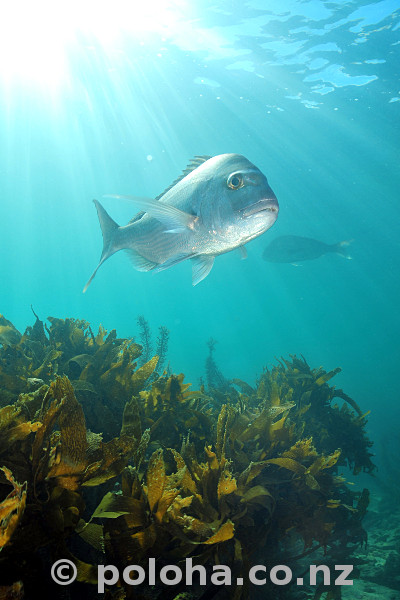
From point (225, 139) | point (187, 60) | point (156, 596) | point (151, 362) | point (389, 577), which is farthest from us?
point (225, 139)

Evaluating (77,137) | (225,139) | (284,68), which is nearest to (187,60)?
(284,68)

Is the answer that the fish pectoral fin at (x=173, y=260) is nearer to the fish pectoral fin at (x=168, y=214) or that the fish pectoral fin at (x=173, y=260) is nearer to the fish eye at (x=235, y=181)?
the fish pectoral fin at (x=168, y=214)

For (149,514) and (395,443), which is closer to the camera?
(149,514)

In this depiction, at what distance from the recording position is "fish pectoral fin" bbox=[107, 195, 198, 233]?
5.78ft

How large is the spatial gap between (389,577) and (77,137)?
2767 cm

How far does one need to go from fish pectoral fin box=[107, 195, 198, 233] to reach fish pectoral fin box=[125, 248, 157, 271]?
1.66ft

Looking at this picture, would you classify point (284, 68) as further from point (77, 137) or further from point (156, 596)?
point (156, 596)

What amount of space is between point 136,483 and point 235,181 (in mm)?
1840

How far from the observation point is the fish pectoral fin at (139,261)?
2.41 meters

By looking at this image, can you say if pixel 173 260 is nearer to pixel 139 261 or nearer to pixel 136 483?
pixel 139 261

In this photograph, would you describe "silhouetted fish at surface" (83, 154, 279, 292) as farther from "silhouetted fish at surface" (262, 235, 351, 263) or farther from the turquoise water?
"silhouetted fish at surface" (262, 235, 351, 263)

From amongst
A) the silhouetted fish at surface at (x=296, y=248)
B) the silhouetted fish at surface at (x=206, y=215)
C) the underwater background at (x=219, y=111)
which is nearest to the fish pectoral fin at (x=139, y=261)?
the silhouetted fish at surface at (x=206, y=215)

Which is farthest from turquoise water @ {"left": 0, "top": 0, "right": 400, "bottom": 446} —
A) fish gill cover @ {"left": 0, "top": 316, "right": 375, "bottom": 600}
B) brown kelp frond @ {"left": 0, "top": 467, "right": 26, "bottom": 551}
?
brown kelp frond @ {"left": 0, "top": 467, "right": 26, "bottom": 551}

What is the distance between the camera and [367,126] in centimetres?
1991
